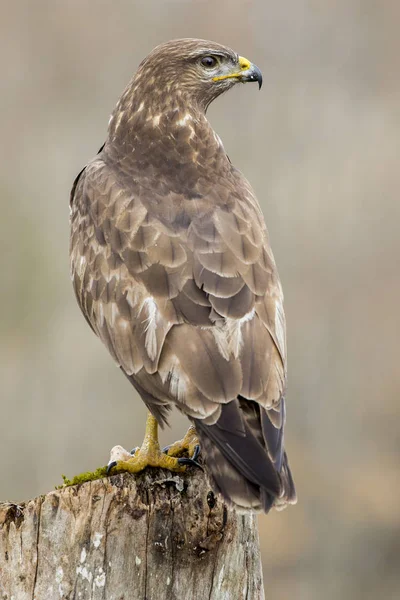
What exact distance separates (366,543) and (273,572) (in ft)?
3.27

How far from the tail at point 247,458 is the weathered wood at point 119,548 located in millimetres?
202

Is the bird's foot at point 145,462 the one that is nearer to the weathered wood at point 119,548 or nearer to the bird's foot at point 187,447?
the bird's foot at point 187,447

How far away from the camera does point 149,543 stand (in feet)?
15.0

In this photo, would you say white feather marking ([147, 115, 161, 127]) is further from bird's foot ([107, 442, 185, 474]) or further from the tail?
the tail

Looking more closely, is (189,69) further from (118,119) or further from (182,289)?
(182,289)

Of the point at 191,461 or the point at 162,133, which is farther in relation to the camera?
the point at 162,133

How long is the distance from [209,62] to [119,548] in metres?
2.95

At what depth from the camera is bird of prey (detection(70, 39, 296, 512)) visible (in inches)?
184

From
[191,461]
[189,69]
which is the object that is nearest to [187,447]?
[191,461]

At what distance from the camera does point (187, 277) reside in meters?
5.08

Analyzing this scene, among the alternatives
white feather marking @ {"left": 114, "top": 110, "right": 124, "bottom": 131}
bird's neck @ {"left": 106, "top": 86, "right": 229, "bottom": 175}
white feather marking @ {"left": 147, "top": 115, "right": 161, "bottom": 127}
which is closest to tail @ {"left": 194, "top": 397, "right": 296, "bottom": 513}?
bird's neck @ {"left": 106, "top": 86, "right": 229, "bottom": 175}

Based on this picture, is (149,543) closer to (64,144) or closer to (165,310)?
(165,310)

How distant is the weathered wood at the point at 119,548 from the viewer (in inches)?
178

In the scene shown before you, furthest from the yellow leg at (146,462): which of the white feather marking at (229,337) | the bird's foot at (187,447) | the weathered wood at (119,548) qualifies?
the white feather marking at (229,337)
